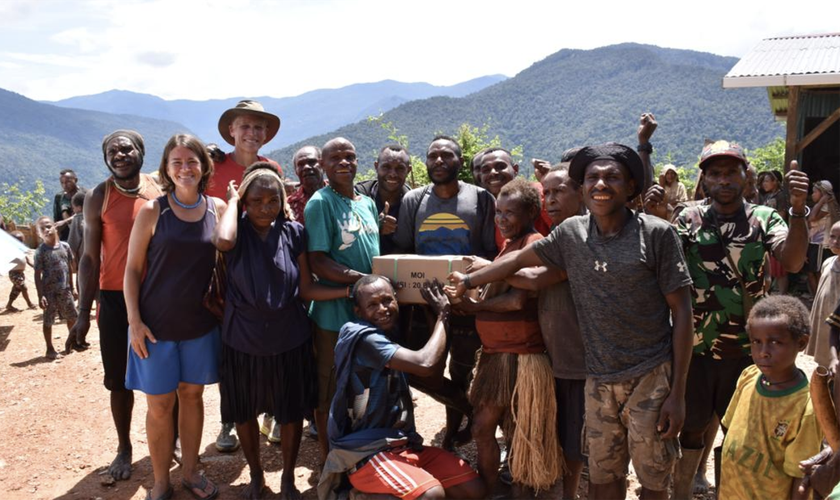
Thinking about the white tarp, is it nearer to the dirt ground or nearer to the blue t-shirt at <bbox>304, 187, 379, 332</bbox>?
the dirt ground

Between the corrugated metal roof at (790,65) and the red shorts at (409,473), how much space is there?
29.2ft

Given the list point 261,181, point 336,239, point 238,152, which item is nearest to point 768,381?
point 336,239

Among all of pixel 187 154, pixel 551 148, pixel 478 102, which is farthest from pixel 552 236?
pixel 478 102

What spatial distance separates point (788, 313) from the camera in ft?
9.06

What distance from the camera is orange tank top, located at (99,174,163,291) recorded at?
4.09 m

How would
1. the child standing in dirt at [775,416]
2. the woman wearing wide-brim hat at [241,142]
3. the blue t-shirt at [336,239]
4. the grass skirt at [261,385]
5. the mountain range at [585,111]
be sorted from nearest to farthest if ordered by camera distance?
the child standing in dirt at [775,416] < the grass skirt at [261,385] < the blue t-shirt at [336,239] < the woman wearing wide-brim hat at [241,142] < the mountain range at [585,111]

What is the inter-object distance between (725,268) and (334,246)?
222 centimetres

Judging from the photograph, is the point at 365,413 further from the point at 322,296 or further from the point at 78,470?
the point at 78,470

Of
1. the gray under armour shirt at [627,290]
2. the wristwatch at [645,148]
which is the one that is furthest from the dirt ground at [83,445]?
the wristwatch at [645,148]

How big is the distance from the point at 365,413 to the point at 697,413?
182cm

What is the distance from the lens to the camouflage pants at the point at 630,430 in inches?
112

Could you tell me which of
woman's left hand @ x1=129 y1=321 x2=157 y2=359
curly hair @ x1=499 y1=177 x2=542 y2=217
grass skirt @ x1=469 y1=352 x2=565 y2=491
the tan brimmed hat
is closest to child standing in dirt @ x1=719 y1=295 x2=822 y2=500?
grass skirt @ x1=469 y1=352 x2=565 y2=491

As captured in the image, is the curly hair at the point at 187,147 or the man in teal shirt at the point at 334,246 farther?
the man in teal shirt at the point at 334,246

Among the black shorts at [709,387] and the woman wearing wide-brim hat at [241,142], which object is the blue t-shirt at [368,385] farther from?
the woman wearing wide-brim hat at [241,142]
